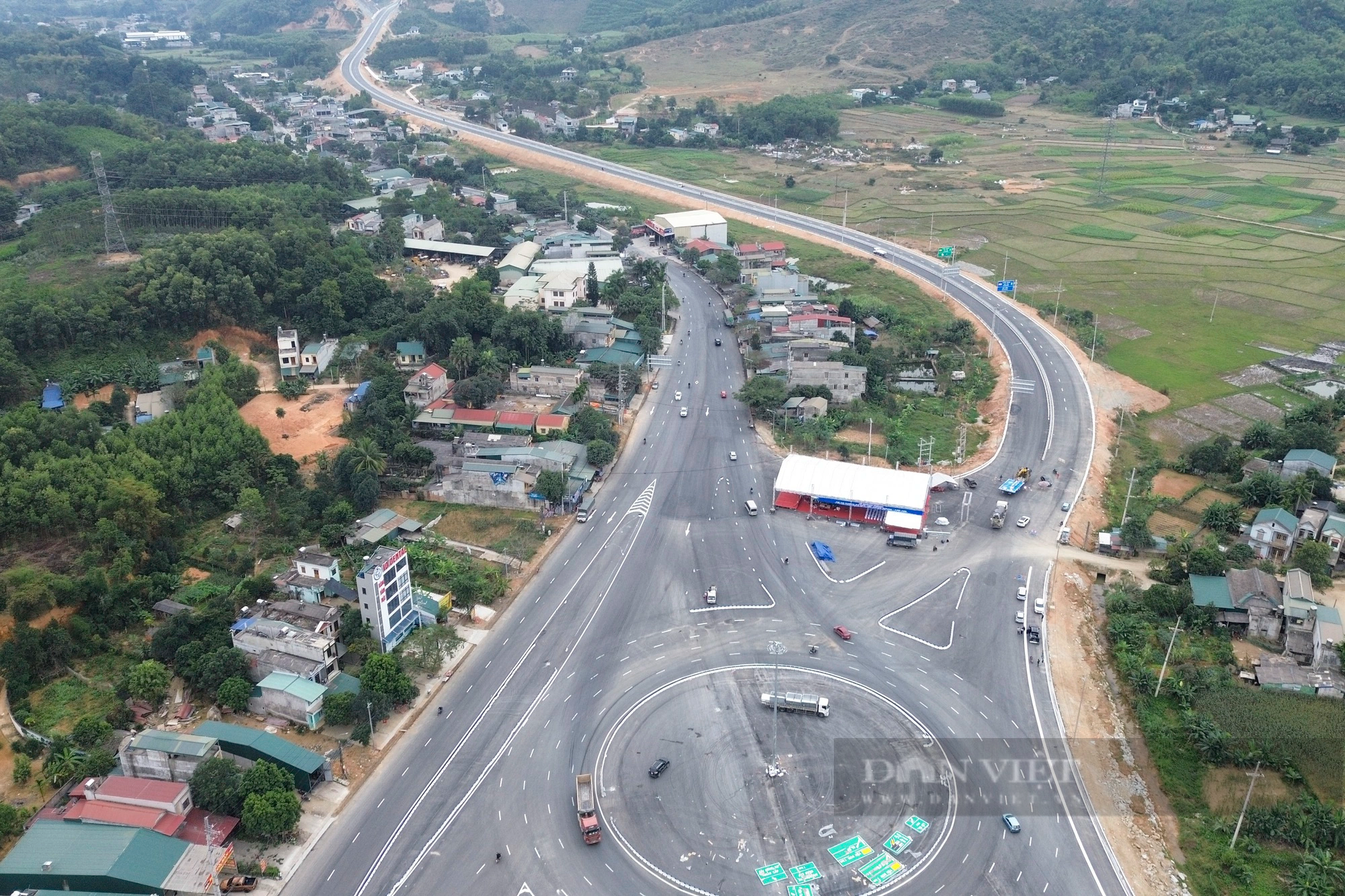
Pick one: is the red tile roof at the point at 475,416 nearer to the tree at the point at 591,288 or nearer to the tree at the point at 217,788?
the tree at the point at 591,288

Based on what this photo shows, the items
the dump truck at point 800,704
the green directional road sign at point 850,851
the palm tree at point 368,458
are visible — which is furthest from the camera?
the palm tree at point 368,458

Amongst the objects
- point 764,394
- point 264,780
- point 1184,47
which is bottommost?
point 264,780

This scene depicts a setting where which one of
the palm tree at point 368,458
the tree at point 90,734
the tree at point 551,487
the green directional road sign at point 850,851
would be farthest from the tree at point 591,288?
the green directional road sign at point 850,851

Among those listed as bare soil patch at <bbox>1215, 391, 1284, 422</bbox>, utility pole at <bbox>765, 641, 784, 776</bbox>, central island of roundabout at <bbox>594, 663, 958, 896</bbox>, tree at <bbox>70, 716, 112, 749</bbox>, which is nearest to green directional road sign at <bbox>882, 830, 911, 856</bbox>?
central island of roundabout at <bbox>594, 663, 958, 896</bbox>

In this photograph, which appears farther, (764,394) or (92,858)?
(764,394)

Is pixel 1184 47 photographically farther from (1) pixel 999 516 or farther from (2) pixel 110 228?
(2) pixel 110 228

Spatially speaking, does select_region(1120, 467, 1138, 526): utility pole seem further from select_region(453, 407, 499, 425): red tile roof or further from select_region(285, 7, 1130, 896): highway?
select_region(453, 407, 499, 425): red tile roof

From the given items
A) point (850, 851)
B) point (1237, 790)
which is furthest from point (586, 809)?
point (1237, 790)
